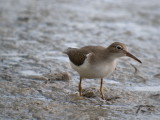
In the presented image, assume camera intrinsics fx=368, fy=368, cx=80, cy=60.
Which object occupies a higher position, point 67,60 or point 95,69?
point 95,69

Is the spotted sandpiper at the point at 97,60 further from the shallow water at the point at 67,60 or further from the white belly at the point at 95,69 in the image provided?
the shallow water at the point at 67,60

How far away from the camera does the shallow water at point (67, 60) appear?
643cm

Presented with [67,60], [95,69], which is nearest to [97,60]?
[95,69]

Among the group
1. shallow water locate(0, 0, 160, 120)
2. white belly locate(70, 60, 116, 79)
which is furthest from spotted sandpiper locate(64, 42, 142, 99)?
shallow water locate(0, 0, 160, 120)

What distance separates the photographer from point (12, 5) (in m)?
15.0

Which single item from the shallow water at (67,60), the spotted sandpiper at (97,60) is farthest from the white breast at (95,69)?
the shallow water at (67,60)

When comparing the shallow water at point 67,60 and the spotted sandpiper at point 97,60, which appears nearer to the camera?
→ the shallow water at point 67,60

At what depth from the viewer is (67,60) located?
938 centimetres

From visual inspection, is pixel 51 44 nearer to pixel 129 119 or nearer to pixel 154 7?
pixel 129 119

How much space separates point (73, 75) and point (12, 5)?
7556 mm

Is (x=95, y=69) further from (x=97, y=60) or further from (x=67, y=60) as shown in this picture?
(x=67, y=60)

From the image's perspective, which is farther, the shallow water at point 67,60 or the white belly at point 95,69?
the white belly at point 95,69

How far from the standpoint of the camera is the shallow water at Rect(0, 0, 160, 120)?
6.43 m

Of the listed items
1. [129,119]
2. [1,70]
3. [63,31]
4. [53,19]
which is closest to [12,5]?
[53,19]
